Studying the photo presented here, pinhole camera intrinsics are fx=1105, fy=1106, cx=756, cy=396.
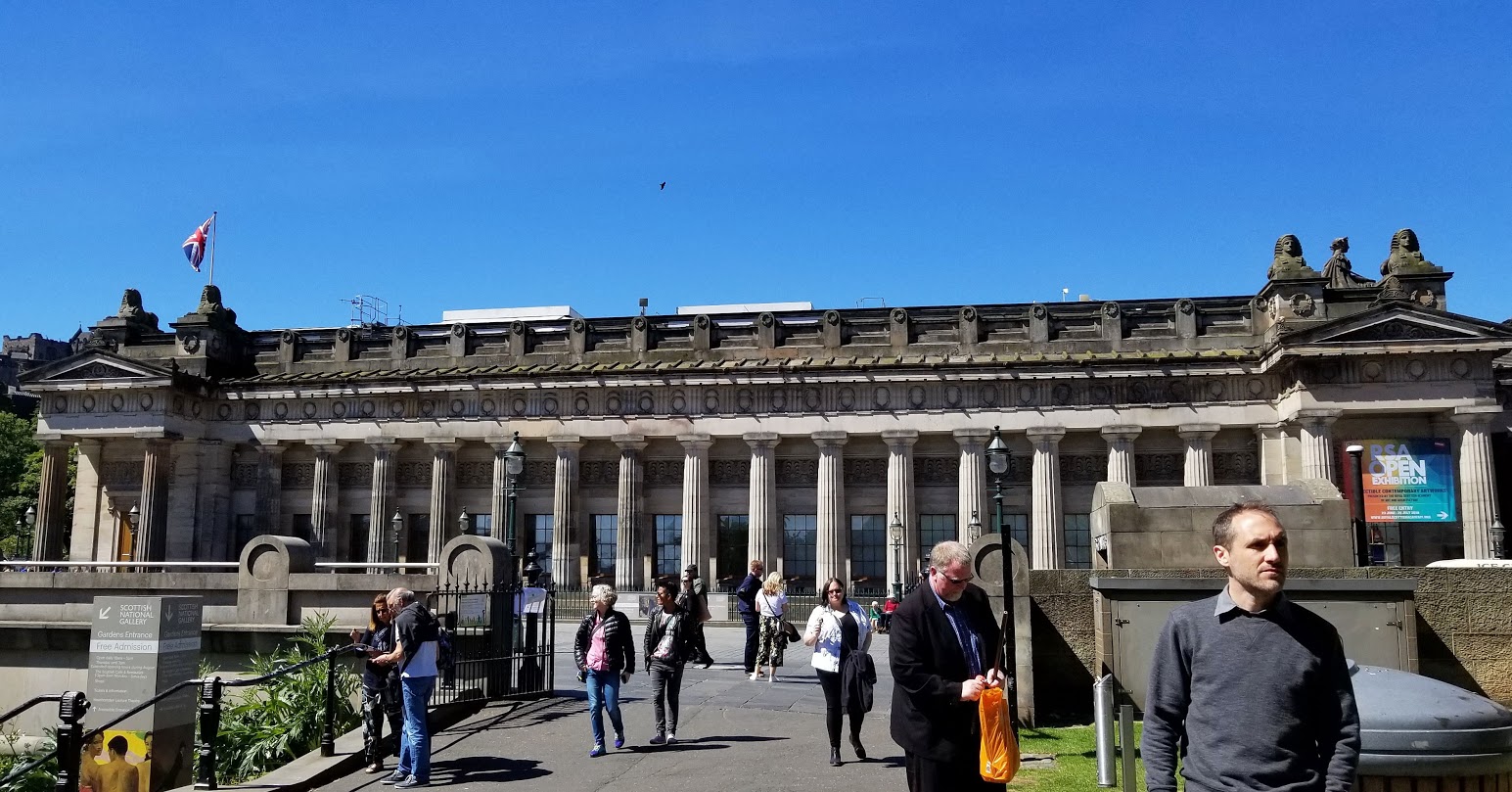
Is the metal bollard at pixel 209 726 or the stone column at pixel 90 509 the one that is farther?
the stone column at pixel 90 509

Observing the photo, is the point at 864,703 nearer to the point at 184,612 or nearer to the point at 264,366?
the point at 184,612

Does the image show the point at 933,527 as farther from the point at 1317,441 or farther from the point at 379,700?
the point at 379,700

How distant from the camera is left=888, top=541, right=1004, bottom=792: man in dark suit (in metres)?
6.65

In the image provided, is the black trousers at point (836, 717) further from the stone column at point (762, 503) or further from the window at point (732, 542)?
the window at point (732, 542)

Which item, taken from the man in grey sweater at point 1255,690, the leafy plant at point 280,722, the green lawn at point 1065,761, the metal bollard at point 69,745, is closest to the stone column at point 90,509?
the leafy plant at point 280,722

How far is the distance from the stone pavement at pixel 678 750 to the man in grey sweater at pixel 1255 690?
A: 22.3ft

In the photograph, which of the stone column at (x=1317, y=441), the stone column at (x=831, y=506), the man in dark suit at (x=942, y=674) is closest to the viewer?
the man in dark suit at (x=942, y=674)

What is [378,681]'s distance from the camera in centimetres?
1298

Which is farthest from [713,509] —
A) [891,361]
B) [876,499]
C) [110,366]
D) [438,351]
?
[110,366]

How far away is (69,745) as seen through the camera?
33.1 ft

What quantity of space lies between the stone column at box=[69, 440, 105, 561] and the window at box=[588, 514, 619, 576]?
19.4 metres

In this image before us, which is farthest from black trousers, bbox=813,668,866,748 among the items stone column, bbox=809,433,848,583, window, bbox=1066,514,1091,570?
window, bbox=1066,514,1091,570

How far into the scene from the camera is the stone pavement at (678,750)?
1156cm

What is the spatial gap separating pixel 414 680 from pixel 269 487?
3585cm
